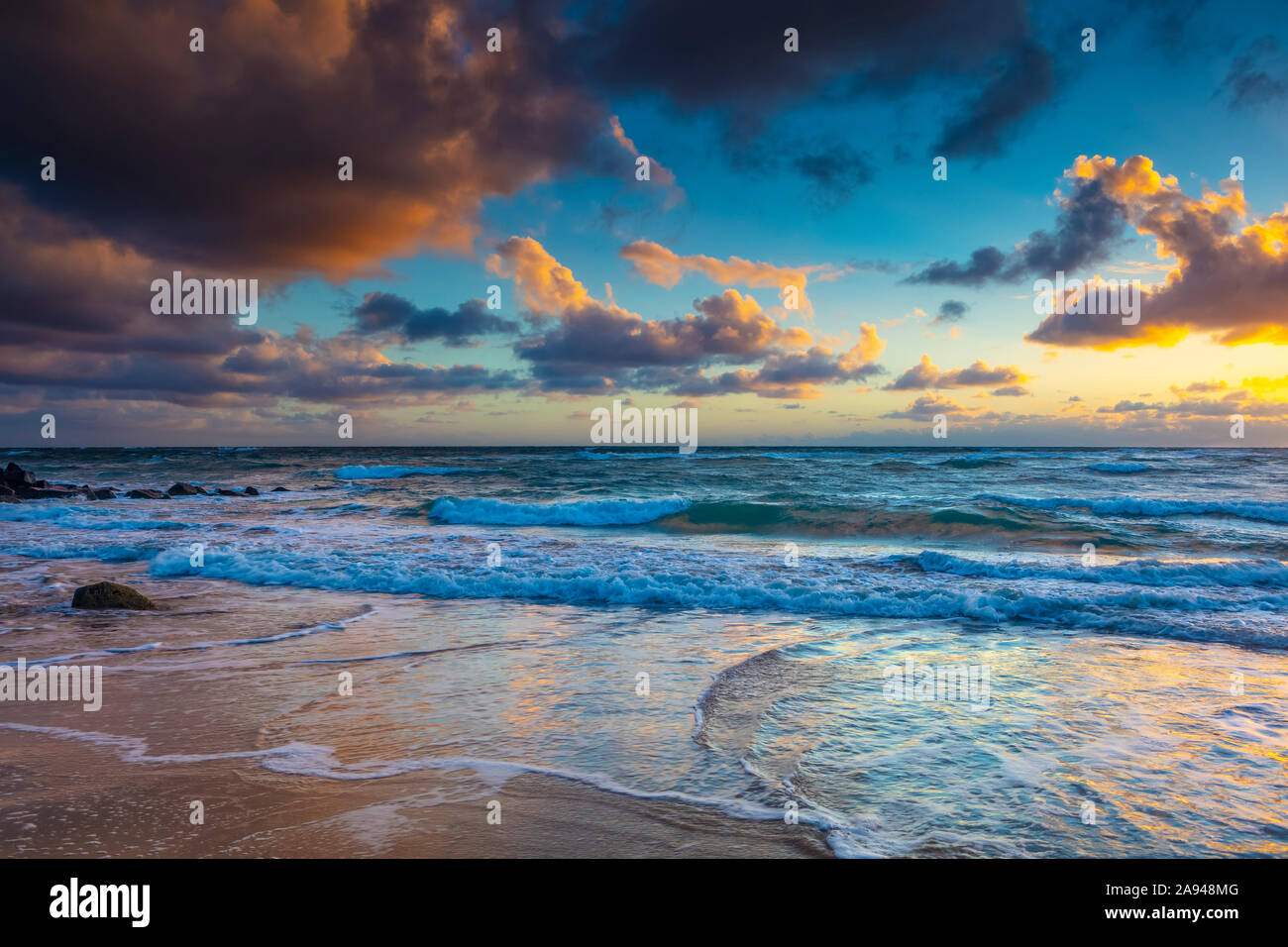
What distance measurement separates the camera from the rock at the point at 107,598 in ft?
31.5

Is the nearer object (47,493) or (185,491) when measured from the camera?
(47,493)

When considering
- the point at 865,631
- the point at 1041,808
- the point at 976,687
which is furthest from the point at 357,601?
the point at 1041,808

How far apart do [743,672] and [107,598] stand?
30.1 feet

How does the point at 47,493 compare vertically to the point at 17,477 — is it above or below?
below

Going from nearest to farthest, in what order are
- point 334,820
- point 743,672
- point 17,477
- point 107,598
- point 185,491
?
point 334,820 → point 743,672 → point 107,598 → point 17,477 → point 185,491

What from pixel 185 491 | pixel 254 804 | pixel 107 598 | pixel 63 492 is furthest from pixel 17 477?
pixel 254 804

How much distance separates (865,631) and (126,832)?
7.60m

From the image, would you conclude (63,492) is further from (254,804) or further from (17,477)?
(254,804)

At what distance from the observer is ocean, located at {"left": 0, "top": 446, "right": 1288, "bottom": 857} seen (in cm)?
420

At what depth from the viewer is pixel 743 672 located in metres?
6.84

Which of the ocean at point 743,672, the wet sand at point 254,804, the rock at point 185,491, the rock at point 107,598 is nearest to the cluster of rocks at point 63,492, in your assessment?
the rock at point 185,491

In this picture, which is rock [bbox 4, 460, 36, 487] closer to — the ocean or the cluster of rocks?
the cluster of rocks
